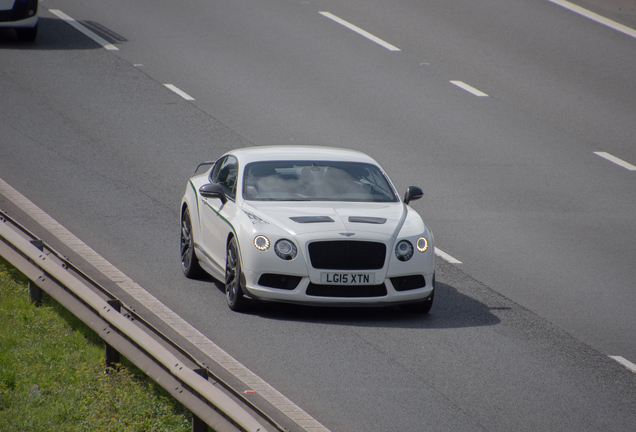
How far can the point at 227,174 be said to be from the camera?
10367 millimetres

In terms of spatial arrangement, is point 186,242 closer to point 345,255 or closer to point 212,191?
point 212,191

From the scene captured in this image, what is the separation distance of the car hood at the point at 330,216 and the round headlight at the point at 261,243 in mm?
211

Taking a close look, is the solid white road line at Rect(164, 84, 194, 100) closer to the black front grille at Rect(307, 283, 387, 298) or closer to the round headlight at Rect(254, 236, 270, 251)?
the round headlight at Rect(254, 236, 270, 251)

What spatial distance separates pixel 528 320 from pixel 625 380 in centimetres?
166

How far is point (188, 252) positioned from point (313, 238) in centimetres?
242

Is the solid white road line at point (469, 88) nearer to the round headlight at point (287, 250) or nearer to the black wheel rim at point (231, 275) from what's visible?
the black wheel rim at point (231, 275)

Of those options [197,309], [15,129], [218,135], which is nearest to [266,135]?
[218,135]

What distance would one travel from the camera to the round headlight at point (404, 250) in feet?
29.0

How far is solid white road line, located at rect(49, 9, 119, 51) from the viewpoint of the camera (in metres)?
21.8

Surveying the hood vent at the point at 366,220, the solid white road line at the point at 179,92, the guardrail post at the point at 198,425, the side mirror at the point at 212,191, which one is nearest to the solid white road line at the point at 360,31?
the solid white road line at the point at 179,92

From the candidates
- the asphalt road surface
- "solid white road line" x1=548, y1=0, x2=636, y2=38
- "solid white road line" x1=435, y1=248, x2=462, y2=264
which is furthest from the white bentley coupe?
"solid white road line" x1=548, y1=0, x2=636, y2=38

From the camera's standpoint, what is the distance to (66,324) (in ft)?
27.3

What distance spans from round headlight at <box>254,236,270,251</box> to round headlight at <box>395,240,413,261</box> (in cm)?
128

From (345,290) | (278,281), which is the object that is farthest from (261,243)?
(345,290)
